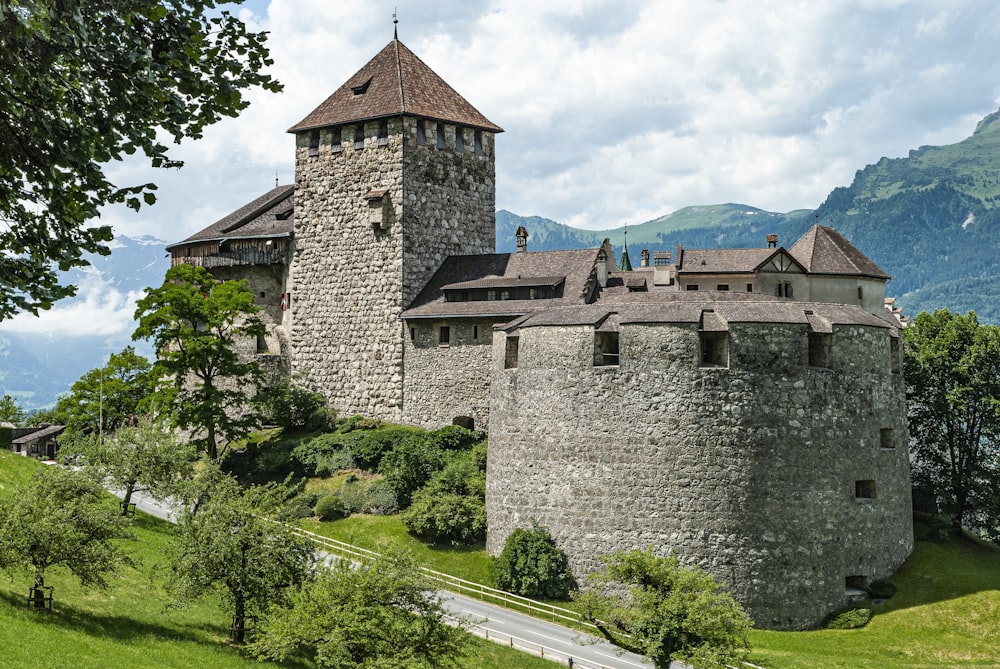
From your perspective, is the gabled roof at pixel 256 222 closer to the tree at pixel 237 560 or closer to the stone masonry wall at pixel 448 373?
the stone masonry wall at pixel 448 373

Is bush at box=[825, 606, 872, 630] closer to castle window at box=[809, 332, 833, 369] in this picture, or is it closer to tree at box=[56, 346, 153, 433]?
castle window at box=[809, 332, 833, 369]

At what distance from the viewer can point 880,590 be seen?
37.8 meters

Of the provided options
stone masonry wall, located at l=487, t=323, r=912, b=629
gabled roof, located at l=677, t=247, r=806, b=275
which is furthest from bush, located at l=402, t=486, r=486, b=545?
gabled roof, located at l=677, t=247, r=806, b=275

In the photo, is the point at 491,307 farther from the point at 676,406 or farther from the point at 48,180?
the point at 48,180

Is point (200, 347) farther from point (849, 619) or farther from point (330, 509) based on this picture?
point (849, 619)

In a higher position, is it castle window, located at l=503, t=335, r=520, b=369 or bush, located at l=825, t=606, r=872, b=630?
castle window, located at l=503, t=335, r=520, b=369

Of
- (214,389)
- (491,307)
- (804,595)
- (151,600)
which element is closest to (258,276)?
(214,389)

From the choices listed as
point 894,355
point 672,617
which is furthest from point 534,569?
point 894,355

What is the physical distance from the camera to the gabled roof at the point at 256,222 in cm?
5597

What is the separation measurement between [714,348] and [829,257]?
2154cm

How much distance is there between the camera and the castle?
120ft

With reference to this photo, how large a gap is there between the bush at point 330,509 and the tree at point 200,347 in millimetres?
6968

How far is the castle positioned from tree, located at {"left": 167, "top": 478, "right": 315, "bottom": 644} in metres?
14.3

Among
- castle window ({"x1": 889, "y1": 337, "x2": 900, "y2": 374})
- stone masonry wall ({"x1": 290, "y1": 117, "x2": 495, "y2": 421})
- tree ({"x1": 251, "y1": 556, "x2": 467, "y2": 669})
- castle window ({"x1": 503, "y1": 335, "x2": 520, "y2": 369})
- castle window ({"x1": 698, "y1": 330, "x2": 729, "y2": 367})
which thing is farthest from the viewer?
stone masonry wall ({"x1": 290, "y1": 117, "x2": 495, "y2": 421})
